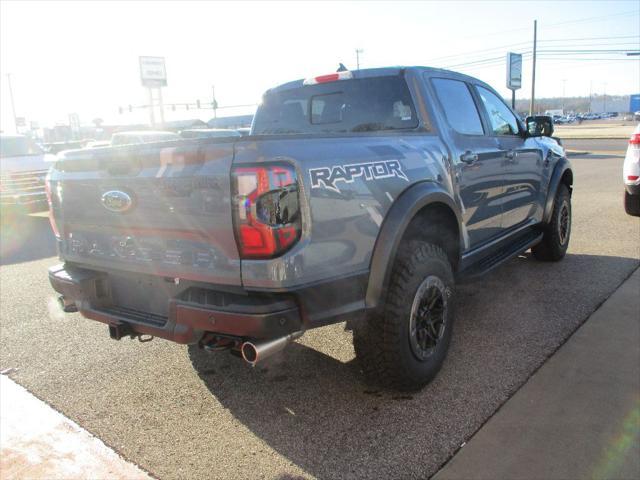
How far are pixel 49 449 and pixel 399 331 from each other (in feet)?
6.38

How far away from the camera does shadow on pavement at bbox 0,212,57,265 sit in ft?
24.2

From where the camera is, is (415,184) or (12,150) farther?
(12,150)

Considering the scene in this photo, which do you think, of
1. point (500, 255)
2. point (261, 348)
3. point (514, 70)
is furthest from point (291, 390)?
point (514, 70)

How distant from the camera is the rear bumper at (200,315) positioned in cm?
234

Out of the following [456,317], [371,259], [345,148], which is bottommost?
[456,317]

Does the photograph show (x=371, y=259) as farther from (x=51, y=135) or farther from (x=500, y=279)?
(x=51, y=135)

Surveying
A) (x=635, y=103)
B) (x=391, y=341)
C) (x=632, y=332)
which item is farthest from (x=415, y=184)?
(x=635, y=103)

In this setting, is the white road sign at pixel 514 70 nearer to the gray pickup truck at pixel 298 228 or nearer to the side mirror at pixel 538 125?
the side mirror at pixel 538 125

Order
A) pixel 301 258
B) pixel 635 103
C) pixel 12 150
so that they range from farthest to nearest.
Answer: pixel 635 103 < pixel 12 150 < pixel 301 258

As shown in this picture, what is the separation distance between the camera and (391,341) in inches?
113

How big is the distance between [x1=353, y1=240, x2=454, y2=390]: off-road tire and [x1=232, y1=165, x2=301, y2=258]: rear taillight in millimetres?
811

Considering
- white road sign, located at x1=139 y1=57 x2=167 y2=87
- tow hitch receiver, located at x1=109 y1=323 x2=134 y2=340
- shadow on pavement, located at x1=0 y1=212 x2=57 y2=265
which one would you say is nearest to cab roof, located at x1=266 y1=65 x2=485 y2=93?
tow hitch receiver, located at x1=109 y1=323 x2=134 y2=340

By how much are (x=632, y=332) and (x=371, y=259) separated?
2.41m

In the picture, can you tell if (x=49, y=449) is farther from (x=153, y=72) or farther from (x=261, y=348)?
(x=153, y=72)
